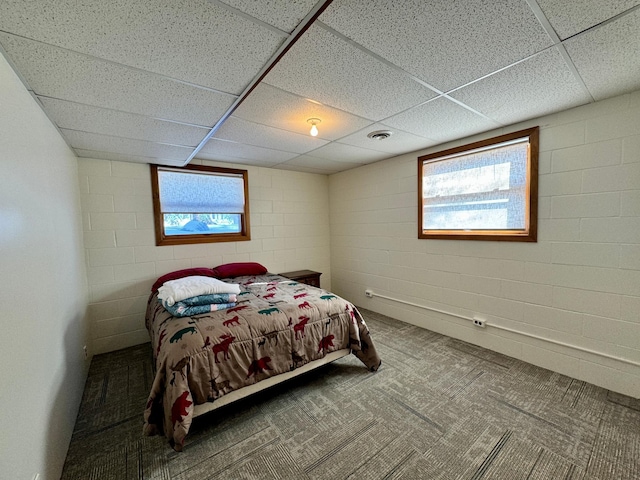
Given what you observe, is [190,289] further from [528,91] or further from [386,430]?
[528,91]

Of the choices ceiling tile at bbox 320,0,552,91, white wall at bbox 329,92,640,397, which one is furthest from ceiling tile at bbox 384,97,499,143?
ceiling tile at bbox 320,0,552,91

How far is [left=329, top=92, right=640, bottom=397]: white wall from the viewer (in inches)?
73.8

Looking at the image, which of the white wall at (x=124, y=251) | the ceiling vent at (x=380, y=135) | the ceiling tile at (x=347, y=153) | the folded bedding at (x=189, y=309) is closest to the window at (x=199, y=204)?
the white wall at (x=124, y=251)

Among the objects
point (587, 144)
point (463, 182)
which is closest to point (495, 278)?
point (463, 182)

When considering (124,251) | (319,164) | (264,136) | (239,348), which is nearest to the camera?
(239,348)

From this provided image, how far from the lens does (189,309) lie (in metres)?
2.03

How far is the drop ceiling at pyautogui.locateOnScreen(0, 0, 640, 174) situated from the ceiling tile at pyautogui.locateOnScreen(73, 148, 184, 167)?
0.78 ft

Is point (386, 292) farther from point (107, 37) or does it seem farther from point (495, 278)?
point (107, 37)

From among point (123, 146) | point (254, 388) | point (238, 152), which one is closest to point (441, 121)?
point (238, 152)

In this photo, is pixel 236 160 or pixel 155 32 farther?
A: pixel 236 160

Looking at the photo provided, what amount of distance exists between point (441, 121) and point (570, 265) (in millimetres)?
1620

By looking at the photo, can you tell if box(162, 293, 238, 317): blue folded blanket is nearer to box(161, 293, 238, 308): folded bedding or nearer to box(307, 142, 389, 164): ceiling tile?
box(161, 293, 238, 308): folded bedding

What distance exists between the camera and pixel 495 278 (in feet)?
8.44

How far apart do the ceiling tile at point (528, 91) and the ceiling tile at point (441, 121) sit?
105 millimetres
